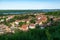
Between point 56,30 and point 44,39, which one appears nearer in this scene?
point 44,39

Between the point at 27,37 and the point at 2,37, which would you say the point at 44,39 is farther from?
the point at 2,37

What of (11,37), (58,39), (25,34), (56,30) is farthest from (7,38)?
(56,30)

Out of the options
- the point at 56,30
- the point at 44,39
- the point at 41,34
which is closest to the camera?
the point at 44,39

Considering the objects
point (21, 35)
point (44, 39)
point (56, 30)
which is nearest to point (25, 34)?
point (21, 35)

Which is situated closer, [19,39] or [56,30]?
[19,39]

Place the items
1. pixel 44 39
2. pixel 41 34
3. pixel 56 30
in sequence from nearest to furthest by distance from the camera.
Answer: pixel 44 39 → pixel 41 34 → pixel 56 30

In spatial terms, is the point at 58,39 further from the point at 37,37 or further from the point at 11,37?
the point at 11,37

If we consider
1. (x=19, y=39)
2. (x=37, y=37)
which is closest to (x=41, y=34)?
(x=37, y=37)
